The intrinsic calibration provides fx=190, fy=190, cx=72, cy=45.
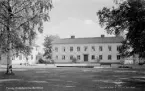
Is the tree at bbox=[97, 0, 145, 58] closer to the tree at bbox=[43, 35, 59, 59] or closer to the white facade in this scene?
the white facade

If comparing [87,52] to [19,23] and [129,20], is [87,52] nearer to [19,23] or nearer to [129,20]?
[19,23]

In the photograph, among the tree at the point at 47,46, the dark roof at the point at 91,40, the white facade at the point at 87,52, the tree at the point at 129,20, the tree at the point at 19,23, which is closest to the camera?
the tree at the point at 129,20

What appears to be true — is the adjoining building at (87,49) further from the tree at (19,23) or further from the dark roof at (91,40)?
the tree at (19,23)

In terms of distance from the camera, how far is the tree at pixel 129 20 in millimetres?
15391

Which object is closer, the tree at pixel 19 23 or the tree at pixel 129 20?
the tree at pixel 129 20

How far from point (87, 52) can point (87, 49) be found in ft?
3.59

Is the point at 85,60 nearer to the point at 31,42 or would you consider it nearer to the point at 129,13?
the point at 31,42

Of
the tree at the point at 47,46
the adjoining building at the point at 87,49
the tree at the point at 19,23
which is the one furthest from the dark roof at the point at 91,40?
the tree at the point at 19,23

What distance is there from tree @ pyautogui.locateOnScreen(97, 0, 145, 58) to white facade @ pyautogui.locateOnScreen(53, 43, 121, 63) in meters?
48.5

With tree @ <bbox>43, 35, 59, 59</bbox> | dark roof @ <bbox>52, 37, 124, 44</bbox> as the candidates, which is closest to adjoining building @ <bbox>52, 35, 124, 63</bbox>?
dark roof @ <bbox>52, 37, 124, 44</bbox>

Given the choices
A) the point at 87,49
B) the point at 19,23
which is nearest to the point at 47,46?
the point at 87,49

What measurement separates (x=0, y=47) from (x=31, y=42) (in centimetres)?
403

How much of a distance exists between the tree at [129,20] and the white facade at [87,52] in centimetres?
4853

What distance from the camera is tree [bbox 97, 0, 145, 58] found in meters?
15.4
